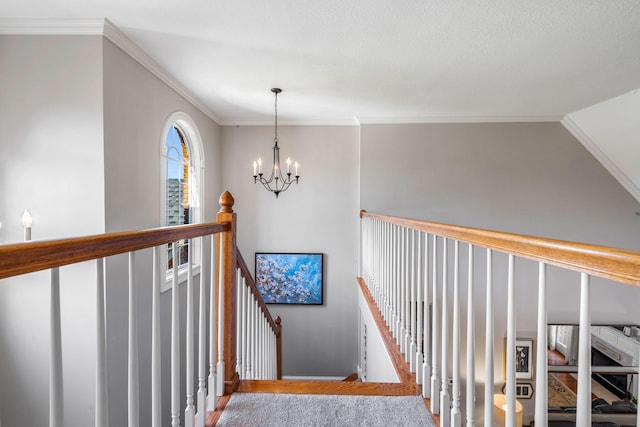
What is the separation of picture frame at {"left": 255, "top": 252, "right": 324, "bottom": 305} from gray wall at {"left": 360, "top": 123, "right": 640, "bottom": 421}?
117 centimetres

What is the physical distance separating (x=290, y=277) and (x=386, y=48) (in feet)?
10.2

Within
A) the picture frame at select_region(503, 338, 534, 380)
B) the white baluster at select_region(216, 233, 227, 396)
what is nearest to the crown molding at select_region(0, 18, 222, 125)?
the white baluster at select_region(216, 233, 227, 396)

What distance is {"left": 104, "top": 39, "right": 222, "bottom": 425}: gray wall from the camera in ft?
A: 6.63

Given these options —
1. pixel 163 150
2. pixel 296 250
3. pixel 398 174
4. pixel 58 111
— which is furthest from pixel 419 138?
pixel 58 111

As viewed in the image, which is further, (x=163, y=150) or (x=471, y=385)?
(x=163, y=150)

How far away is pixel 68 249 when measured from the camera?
2.16 ft

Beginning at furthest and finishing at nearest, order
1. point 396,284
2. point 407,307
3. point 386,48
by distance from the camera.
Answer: point 386,48
point 396,284
point 407,307

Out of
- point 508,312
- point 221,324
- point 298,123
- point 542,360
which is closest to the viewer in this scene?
point 542,360

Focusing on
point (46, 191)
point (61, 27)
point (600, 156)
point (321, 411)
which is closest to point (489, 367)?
point (321, 411)

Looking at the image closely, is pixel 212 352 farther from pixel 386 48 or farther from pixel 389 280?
pixel 386 48

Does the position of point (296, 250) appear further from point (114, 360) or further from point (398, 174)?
point (114, 360)

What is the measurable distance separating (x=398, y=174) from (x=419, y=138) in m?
0.55

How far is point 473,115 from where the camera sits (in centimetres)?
389

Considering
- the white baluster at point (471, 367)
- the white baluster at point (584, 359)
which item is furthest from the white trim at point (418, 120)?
the white baluster at point (584, 359)
